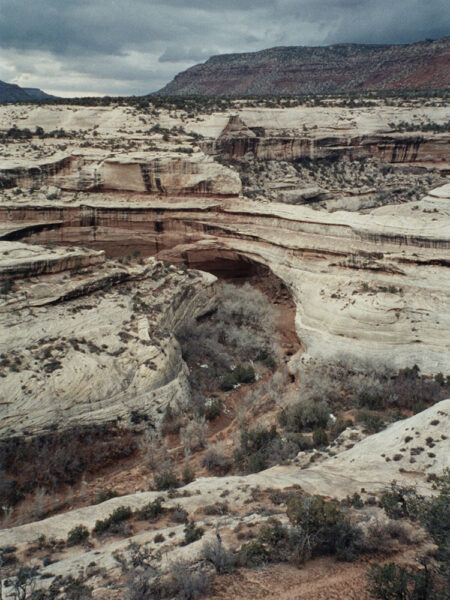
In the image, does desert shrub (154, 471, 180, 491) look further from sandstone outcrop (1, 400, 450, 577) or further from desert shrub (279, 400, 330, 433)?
desert shrub (279, 400, 330, 433)

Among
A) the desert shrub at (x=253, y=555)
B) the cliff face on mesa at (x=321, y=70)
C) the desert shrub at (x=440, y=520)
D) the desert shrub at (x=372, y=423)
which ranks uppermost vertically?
the cliff face on mesa at (x=321, y=70)

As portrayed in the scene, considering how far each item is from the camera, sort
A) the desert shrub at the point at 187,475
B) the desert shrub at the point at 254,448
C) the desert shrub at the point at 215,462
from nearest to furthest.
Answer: the desert shrub at the point at 187,475
the desert shrub at the point at 254,448
the desert shrub at the point at 215,462

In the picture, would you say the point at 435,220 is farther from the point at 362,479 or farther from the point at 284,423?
the point at 362,479

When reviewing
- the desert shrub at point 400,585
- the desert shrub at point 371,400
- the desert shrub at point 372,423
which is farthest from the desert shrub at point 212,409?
the desert shrub at point 400,585

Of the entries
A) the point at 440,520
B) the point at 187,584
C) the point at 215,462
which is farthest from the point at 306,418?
the point at 187,584

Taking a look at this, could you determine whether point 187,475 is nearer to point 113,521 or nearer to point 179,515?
point 179,515

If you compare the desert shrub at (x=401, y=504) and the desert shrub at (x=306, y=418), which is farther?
the desert shrub at (x=306, y=418)

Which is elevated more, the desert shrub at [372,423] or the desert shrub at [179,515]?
the desert shrub at [179,515]

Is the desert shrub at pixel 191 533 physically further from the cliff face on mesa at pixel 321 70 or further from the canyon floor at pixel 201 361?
the cliff face on mesa at pixel 321 70
